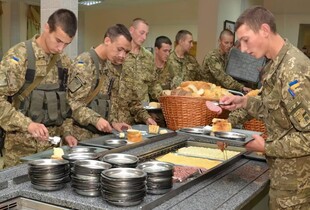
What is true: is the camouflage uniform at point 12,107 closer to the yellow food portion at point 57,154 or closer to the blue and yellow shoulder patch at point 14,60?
the blue and yellow shoulder patch at point 14,60

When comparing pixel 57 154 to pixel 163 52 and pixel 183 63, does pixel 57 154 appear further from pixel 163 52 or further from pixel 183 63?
pixel 183 63

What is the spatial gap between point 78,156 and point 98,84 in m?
0.99

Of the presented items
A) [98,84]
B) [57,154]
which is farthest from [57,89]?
[57,154]

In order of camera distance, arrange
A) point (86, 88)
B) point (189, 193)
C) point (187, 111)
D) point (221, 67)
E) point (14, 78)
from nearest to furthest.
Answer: point (189, 193)
point (14, 78)
point (86, 88)
point (187, 111)
point (221, 67)

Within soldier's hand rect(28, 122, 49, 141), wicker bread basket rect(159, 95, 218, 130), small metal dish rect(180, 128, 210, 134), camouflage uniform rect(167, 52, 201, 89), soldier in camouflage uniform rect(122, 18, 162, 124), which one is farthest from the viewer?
camouflage uniform rect(167, 52, 201, 89)

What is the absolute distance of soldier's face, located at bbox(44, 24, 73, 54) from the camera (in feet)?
7.78

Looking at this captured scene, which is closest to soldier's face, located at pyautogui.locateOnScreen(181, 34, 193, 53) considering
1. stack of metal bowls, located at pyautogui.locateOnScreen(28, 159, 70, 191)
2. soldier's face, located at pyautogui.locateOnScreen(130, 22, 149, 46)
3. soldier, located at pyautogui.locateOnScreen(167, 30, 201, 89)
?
soldier, located at pyautogui.locateOnScreen(167, 30, 201, 89)

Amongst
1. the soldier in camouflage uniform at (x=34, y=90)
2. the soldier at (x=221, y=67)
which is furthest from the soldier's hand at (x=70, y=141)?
the soldier at (x=221, y=67)

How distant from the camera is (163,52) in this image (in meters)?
4.76

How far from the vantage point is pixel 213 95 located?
297 centimetres

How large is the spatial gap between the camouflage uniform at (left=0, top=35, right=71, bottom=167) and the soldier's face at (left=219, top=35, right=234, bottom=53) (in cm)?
279

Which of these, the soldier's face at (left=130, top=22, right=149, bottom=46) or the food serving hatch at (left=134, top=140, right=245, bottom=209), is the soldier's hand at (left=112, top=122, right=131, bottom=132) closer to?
the food serving hatch at (left=134, top=140, right=245, bottom=209)

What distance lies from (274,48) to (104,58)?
128cm

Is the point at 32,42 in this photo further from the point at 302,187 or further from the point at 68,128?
the point at 302,187
